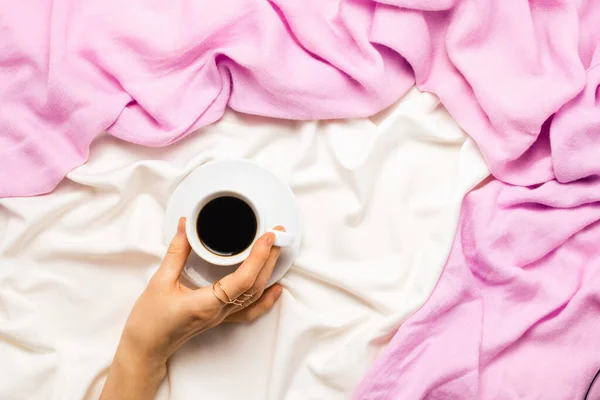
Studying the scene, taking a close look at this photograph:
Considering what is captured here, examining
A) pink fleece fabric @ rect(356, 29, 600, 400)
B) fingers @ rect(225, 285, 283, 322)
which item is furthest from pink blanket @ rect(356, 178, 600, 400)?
fingers @ rect(225, 285, 283, 322)

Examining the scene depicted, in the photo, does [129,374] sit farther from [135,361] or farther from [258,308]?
[258,308]

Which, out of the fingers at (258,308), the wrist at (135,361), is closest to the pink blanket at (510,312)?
the fingers at (258,308)

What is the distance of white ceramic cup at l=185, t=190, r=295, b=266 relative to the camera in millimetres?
783

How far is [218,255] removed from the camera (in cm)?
81

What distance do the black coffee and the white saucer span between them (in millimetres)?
32

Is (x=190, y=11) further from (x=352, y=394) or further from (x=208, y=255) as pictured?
(x=352, y=394)

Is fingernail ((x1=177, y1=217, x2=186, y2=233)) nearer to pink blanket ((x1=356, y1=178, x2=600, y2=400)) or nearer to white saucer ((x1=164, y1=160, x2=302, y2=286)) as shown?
white saucer ((x1=164, y1=160, x2=302, y2=286))

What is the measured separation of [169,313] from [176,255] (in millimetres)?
70

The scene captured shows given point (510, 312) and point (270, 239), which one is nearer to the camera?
point (270, 239)

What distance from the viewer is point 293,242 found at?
0.86 m

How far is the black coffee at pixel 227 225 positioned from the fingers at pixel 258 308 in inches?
3.5

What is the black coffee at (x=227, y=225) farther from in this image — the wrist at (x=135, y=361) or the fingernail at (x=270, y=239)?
the wrist at (x=135, y=361)

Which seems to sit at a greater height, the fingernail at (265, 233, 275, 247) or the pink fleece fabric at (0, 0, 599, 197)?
the pink fleece fabric at (0, 0, 599, 197)

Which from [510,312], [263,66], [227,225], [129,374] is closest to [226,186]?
[227,225]
